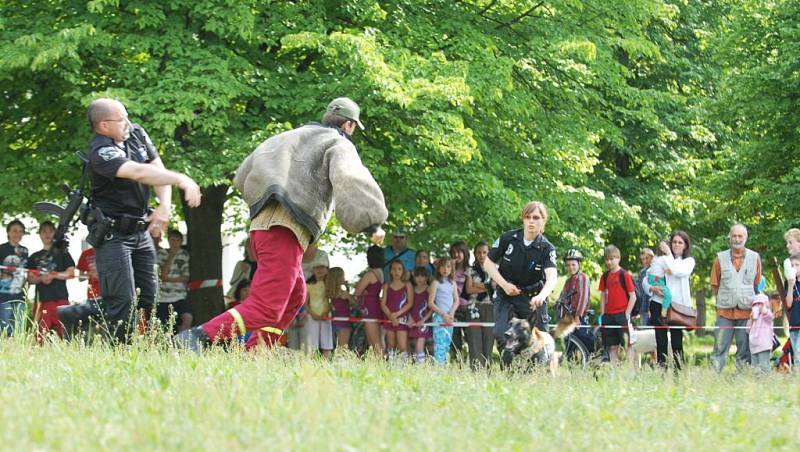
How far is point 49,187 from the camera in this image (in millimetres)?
15914

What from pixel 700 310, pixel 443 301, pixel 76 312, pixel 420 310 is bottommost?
pixel 700 310

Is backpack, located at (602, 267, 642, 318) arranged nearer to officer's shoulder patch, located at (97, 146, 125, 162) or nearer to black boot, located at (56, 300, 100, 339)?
black boot, located at (56, 300, 100, 339)

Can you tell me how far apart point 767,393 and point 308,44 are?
7.52 meters

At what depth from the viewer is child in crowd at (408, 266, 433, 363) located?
1509 cm

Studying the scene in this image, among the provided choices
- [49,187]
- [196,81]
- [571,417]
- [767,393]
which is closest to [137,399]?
[571,417]

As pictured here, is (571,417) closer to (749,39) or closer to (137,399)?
(137,399)

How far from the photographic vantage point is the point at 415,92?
13203 millimetres

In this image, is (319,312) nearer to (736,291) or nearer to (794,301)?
(736,291)

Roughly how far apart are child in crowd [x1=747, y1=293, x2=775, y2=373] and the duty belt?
288 inches

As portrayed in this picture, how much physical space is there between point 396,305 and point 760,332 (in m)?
4.78

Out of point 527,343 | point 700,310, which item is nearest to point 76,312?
point 527,343

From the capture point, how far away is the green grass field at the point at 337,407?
183 inches

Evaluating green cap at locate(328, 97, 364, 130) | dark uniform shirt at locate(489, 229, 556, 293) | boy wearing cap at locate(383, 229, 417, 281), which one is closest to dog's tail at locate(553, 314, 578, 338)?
dark uniform shirt at locate(489, 229, 556, 293)

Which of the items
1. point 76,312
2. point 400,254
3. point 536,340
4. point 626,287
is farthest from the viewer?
point 400,254
